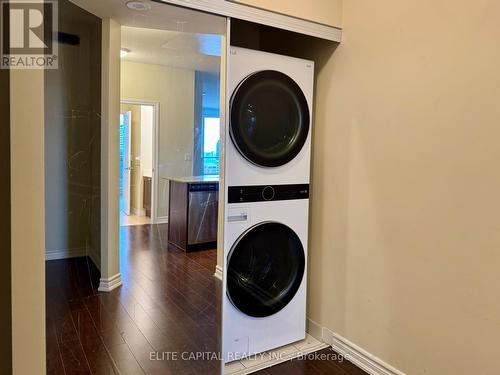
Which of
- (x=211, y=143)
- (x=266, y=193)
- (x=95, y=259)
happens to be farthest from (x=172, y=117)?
(x=95, y=259)

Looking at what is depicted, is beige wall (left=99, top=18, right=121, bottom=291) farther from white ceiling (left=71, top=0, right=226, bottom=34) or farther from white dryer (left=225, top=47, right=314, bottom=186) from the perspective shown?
white dryer (left=225, top=47, right=314, bottom=186)

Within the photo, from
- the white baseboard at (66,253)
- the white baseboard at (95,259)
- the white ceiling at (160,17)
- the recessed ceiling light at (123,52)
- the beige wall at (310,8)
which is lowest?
the white baseboard at (95,259)

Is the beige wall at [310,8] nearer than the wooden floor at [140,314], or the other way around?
the wooden floor at [140,314]

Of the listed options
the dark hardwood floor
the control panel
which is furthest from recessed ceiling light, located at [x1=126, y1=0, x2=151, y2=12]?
the dark hardwood floor

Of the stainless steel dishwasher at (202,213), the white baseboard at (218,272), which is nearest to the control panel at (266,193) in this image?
the stainless steel dishwasher at (202,213)

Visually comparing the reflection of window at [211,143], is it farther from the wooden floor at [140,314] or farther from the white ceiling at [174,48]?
the wooden floor at [140,314]

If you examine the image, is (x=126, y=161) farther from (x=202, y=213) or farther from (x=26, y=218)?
(x=26, y=218)

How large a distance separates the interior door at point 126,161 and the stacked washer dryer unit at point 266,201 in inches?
20.9

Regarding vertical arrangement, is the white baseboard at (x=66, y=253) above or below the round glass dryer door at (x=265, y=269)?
A: above

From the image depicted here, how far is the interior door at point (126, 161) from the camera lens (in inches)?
74.8

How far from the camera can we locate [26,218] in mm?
1110

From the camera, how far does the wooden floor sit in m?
1.78

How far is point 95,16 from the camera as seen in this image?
1.78 metres

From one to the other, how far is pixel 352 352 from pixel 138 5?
2.31 metres
